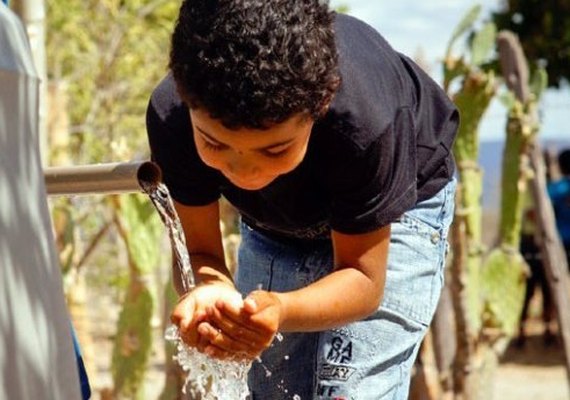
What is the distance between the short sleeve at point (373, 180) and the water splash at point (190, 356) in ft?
0.92

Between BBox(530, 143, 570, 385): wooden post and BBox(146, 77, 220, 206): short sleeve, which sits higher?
BBox(146, 77, 220, 206): short sleeve

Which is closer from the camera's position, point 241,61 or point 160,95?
point 241,61

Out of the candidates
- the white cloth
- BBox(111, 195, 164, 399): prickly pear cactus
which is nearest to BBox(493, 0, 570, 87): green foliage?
BBox(111, 195, 164, 399): prickly pear cactus

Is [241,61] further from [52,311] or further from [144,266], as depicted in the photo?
[144,266]

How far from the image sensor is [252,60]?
172 cm

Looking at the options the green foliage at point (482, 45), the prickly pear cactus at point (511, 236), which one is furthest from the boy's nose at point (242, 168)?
the prickly pear cactus at point (511, 236)

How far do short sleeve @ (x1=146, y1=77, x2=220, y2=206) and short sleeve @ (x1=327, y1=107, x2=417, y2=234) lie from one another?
252 millimetres

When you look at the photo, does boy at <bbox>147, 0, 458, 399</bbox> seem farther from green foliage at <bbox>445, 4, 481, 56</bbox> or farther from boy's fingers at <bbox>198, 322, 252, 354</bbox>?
green foliage at <bbox>445, 4, 481, 56</bbox>

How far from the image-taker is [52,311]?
130 cm

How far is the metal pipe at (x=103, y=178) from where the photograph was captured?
6.35ft

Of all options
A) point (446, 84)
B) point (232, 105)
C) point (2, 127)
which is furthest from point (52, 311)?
point (446, 84)

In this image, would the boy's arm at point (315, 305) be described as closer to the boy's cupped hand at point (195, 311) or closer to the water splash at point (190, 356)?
the boy's cupped hand at point (195, 311)

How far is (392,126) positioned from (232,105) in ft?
1.27

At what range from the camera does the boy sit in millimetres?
1759
